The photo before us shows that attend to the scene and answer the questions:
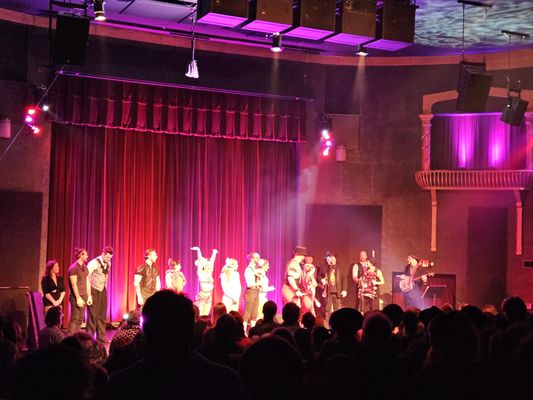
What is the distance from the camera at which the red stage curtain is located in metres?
14.6

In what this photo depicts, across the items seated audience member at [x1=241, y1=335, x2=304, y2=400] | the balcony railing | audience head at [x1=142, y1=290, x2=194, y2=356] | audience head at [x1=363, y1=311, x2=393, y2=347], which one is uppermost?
the balcony railing

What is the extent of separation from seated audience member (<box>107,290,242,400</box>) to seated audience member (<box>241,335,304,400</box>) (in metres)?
0.18

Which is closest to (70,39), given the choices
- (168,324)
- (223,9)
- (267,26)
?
(223,9)

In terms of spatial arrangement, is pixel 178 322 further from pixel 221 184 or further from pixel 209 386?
pixel 221 184

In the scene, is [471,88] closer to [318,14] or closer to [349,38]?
[349,38]

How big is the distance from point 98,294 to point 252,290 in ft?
10.9

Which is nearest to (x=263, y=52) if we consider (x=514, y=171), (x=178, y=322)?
(x=514, y=171)

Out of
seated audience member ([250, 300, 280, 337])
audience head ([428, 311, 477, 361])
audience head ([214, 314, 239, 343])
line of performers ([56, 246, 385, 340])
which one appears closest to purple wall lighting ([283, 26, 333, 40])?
seated audience member ([250, 300, 280, 337])

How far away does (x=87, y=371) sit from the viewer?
2.05 metres

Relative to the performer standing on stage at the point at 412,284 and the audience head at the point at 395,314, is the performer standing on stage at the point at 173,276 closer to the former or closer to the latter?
the performer standing on stage at the point at 412,284

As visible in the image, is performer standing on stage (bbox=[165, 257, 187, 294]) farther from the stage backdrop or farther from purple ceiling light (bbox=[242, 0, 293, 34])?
purple ceiling light (bbox=[242, 0, 293, 34])

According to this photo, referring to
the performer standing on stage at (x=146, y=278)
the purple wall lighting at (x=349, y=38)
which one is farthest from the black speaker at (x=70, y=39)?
the purple wall lighting at (x=349, y=38)

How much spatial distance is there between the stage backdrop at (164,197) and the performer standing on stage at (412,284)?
2.80 m

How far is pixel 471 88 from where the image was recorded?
13547mm
